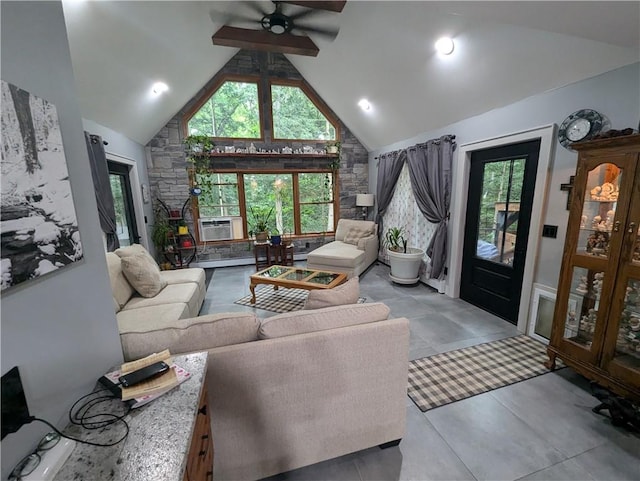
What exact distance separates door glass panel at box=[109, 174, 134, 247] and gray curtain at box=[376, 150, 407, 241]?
4267mm

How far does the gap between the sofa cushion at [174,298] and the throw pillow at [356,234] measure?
9.38 feet

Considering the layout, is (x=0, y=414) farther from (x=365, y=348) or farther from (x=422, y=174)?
(x=422, y=174)

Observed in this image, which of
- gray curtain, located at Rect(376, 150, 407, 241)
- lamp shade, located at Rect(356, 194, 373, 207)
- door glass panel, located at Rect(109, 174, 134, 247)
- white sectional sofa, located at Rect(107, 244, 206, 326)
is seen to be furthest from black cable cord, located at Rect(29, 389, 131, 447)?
lamp shade, located at Rect(356, 194, 373, 207)

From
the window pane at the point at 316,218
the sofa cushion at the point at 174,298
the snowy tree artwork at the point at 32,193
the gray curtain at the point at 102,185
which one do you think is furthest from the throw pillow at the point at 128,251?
the window pane at the point at 316,218

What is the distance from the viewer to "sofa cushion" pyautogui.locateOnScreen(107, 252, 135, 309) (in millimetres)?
2338

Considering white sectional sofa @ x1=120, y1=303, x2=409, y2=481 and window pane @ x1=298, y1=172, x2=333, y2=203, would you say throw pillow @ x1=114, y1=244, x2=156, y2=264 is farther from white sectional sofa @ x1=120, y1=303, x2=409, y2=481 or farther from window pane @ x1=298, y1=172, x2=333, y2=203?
window pane @ x1=298, y1=172, x2=333, y2=203

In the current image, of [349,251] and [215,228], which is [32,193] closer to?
[349,251]

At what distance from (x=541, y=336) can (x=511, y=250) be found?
2.90 feet

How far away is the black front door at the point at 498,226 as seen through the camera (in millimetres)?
2695

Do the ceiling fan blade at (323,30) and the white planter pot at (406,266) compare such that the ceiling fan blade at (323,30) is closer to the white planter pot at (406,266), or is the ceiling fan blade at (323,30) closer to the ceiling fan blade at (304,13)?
the ceiling fan blade at (304,13)

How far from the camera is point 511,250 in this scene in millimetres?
2883

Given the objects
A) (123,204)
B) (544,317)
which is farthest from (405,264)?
(123,204)

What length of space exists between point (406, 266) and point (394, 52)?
2.76 metres

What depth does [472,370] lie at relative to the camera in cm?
219
